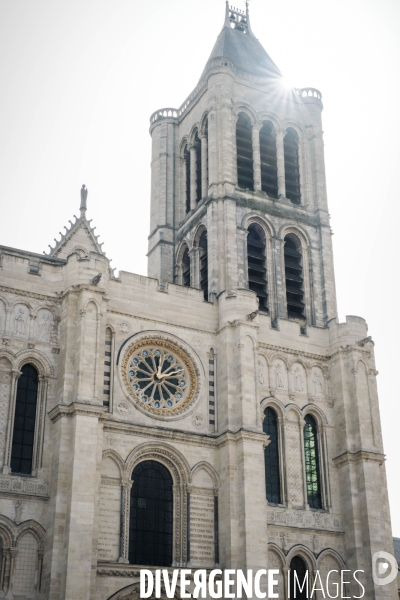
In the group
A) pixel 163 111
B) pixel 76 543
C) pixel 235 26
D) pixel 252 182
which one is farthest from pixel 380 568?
pixel 235 26

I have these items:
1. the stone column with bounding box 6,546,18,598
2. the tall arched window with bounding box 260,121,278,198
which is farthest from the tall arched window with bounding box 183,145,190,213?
the stone column with bounding box 6,546,18,598

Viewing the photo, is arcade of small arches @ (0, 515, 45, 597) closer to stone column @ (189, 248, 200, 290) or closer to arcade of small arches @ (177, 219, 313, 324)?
arcade of small arches @ (177, 219, 313, 324)

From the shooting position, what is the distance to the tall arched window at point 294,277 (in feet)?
123

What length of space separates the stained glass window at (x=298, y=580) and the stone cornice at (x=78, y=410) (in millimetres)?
9239

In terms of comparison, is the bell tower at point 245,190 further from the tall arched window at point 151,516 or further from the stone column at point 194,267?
the tall arched window at point 151,516

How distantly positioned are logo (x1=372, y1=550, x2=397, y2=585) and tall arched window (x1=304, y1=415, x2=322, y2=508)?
114 inches

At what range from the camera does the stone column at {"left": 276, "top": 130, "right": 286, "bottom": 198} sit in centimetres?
3975

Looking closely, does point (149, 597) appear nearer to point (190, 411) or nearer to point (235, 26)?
point (190, 411)

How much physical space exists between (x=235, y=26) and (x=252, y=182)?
12766 mm

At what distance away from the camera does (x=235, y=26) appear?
1875 inches

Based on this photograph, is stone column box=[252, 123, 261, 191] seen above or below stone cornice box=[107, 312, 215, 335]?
above

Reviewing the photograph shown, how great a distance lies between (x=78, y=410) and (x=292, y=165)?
19.2 meters

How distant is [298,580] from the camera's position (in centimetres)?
3045

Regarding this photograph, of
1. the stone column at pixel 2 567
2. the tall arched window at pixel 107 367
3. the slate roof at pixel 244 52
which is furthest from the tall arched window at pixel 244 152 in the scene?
the stone column at pixel 2 567
